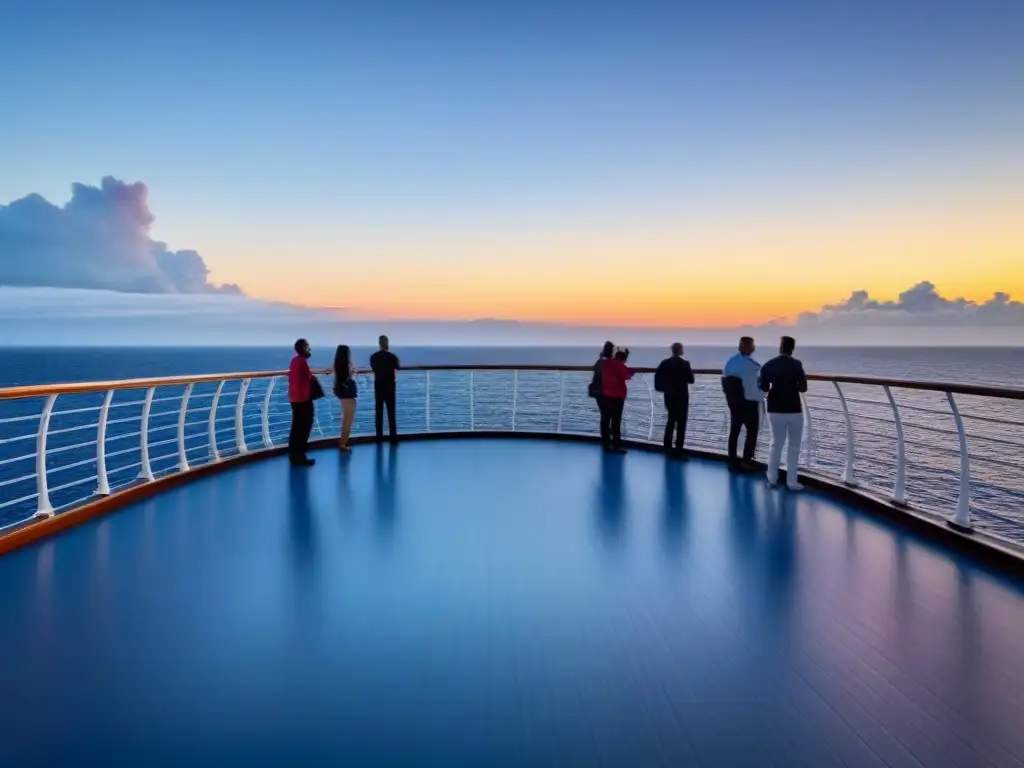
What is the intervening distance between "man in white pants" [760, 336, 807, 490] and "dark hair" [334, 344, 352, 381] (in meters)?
4.20

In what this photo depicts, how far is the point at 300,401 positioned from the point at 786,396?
181 inches

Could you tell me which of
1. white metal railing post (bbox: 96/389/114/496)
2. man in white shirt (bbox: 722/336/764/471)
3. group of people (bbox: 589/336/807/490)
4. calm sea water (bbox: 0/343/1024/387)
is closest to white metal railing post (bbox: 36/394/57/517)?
white metal railing post (bbox: 96/389/114/496)

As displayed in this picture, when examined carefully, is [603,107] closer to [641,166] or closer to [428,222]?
[641,166]

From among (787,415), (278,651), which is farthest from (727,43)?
(278,651)

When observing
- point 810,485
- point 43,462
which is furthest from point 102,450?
point 810,485

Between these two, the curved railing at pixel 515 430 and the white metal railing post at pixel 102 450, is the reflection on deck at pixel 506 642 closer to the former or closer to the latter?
the white metal railing post at pixel 102 450

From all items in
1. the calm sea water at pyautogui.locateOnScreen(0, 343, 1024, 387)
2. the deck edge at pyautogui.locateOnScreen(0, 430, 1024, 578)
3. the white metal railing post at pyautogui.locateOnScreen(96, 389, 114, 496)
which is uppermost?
the white metal railing post at pyautogui.locateOnScreen(96, 389, 114, 496)

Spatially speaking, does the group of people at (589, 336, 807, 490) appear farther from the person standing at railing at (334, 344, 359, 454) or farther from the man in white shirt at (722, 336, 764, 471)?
the person standing at railing at (334, 344, 359, 454)

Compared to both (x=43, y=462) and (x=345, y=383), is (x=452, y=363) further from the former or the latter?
(x=43, y=462)

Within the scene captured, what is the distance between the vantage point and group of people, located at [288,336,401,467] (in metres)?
5.95

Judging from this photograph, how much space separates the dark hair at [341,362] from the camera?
6.36m

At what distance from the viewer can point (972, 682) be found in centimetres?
191

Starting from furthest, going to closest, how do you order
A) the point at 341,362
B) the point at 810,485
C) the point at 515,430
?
1. the point at 515,430
2. the point at 341,362
3. the point at 810,485

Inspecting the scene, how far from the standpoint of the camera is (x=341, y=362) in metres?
6.49
